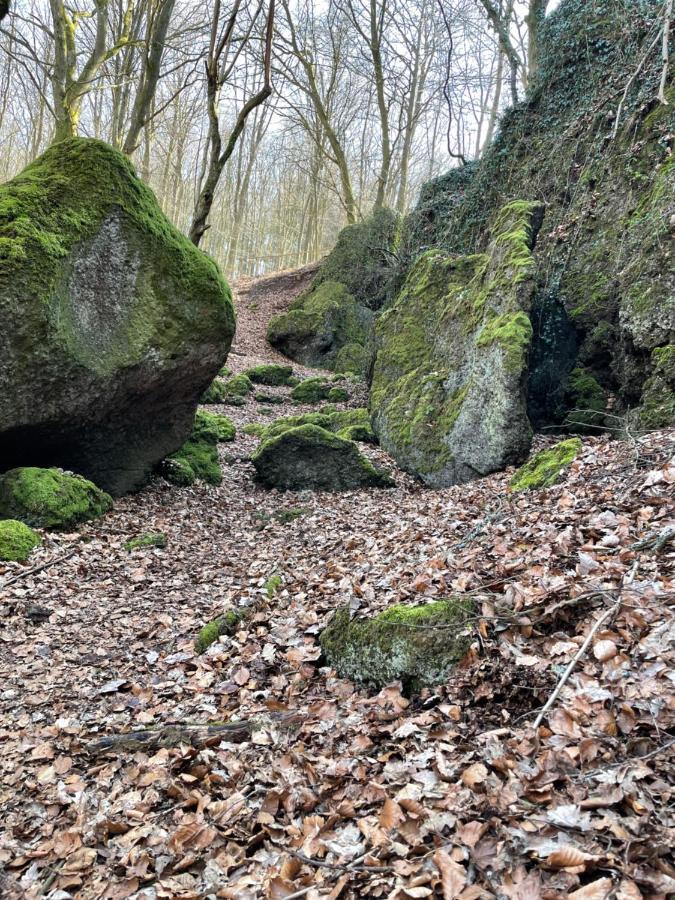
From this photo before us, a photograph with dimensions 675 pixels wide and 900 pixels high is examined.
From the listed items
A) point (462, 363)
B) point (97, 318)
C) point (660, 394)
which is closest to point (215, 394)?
point (462, 363)

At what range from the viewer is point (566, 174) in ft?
36.8

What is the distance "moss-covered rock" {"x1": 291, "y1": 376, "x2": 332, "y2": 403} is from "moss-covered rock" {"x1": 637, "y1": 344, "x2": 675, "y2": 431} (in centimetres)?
977

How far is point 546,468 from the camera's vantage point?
6344mm

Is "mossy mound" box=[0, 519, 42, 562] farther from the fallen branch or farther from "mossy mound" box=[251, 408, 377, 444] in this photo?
"mossy mound" box=[251, 408, 377, 444]

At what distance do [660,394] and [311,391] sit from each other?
10.4m

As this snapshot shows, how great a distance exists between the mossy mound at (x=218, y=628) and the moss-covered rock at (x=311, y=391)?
11.4 metres

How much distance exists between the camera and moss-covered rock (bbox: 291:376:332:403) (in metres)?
16.0

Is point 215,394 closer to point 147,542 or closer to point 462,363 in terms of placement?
point 462,363

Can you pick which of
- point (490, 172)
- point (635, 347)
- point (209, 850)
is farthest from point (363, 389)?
point (209, 850)

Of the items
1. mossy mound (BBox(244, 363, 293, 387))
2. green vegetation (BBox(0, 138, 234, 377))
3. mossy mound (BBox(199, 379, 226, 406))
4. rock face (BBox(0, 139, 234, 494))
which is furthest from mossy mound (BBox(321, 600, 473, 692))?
mossy mound (BBox(244, 363, 293, 387))

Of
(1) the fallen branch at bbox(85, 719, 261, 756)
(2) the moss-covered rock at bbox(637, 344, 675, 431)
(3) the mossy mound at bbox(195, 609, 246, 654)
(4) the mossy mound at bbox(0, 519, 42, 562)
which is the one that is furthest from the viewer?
(2) the moss-covered rock at bbox(637, 344, 675, 431)

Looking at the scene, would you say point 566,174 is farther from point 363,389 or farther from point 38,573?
point 38,573

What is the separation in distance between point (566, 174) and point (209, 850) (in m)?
12.6

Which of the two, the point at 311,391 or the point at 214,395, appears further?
the point at 311,391
